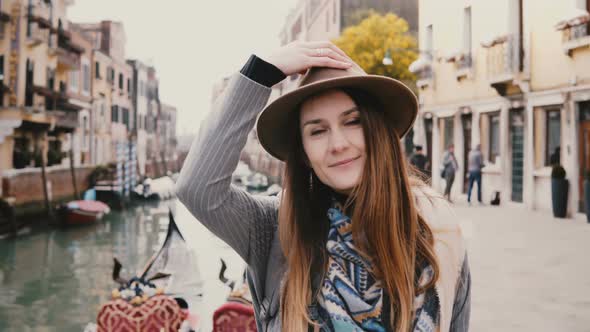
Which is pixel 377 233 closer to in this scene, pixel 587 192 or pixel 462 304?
pixel 462 304

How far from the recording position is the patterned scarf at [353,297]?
0.85m

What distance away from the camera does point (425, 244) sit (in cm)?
89

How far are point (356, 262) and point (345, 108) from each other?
0.76 ft

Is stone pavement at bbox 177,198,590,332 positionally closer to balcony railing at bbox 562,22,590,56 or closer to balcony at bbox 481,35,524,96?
balcony at bbox 481,35,524,96

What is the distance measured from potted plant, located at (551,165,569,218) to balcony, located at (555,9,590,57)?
1.65 meters

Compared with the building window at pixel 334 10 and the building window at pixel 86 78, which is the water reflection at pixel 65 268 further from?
the building window at pixel 334 10

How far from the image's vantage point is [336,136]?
0.89 m

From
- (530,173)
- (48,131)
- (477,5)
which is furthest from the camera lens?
(48,131)

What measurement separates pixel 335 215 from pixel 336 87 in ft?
0.65

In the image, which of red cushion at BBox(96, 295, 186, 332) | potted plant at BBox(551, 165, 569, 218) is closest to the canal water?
red cushion at BBox(96, 295, 186, 332)

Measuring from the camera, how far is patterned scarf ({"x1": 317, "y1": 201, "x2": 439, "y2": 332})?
0.85 metres

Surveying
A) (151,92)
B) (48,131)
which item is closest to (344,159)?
(48,131)

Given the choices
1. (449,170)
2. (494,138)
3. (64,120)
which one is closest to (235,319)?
(449,170)

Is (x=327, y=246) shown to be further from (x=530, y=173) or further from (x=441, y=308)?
(x=530, y=173)
